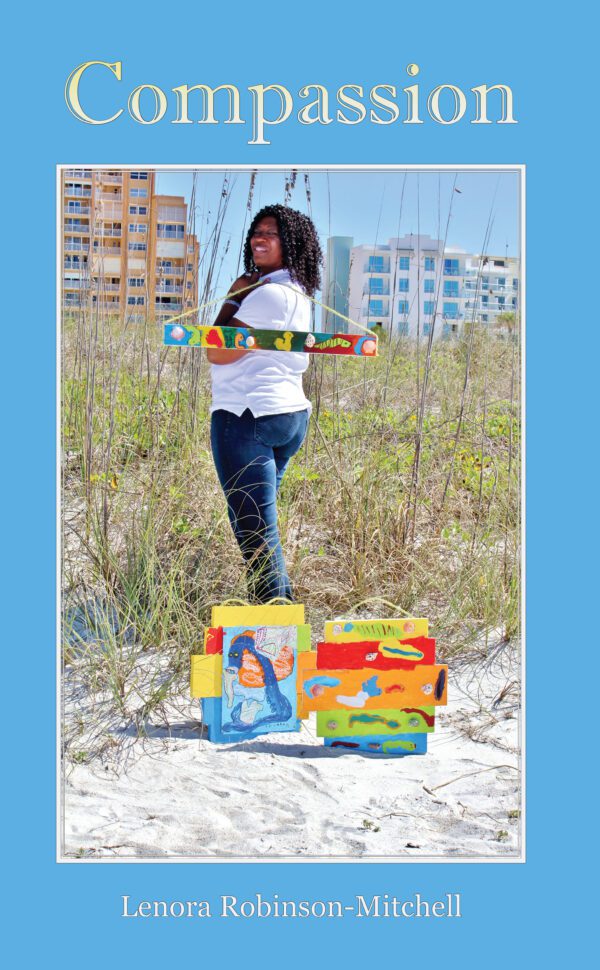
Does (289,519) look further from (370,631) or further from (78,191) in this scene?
(78,191)

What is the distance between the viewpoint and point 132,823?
3.39 metres

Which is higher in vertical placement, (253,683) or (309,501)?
(309,501)

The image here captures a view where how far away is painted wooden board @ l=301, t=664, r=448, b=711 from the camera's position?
12.0ft

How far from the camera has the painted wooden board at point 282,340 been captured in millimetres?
3645

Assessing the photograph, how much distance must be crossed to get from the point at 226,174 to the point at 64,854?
258cm

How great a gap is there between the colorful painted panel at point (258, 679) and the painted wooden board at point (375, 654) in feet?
0.42

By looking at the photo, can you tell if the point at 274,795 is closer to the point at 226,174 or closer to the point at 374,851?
the point at 374,851

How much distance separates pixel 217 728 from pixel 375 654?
658 millimetres

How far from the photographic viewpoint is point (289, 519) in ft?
14.1

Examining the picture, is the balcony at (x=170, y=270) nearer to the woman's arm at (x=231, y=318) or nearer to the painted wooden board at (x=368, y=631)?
the woman's arm at (x=231, y=318)

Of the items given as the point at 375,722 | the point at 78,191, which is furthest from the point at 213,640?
the point at 78,191

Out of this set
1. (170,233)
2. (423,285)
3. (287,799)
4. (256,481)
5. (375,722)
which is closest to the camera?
(287,799)

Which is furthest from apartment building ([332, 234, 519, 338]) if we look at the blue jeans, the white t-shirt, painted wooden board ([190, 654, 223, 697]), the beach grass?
painted wooden board ([190, 654, 223, 697])

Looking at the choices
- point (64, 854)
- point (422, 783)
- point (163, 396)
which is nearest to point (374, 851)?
point (422, 783)
